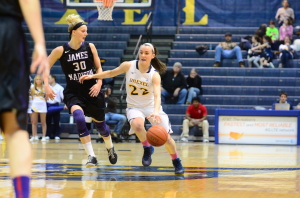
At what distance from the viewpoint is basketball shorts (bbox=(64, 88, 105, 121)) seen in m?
6.27

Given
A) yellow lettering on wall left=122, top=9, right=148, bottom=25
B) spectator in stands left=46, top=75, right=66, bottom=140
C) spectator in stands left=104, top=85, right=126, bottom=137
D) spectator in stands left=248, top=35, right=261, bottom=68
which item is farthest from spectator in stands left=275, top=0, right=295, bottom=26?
spectator in stands left=46, top=75, right=66, bottom=140

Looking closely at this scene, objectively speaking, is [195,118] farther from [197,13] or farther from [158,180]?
[158,180]

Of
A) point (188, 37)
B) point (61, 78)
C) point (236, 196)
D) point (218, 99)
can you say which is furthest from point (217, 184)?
point (188, 37)

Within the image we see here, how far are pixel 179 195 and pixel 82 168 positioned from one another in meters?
2.33

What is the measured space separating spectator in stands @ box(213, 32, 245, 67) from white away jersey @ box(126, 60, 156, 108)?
31.9ft

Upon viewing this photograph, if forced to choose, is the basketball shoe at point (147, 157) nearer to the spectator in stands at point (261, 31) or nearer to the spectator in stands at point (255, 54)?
the spectator in stands at point (255, 54)

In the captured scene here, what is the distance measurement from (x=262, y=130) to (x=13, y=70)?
34.8 feet

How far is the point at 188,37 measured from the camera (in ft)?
57.3

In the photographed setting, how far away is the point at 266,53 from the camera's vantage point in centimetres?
1550

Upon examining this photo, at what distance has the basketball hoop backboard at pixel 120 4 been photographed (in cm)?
1243

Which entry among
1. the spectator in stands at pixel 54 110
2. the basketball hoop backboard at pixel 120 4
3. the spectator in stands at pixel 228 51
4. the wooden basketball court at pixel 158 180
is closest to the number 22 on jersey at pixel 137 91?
the wooden basketball court at pixel 158 180

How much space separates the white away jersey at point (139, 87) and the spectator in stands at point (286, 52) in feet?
33.2

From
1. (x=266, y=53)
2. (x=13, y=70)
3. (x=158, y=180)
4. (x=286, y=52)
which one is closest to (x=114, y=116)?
(x=266, y=53)

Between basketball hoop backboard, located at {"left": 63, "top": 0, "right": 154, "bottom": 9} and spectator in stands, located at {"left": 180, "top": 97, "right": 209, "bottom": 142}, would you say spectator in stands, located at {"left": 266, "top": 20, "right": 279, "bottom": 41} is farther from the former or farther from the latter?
basketball hoop backboard, located at {"left": 63, "top": 0, "right": 154, "bottom": 9}
